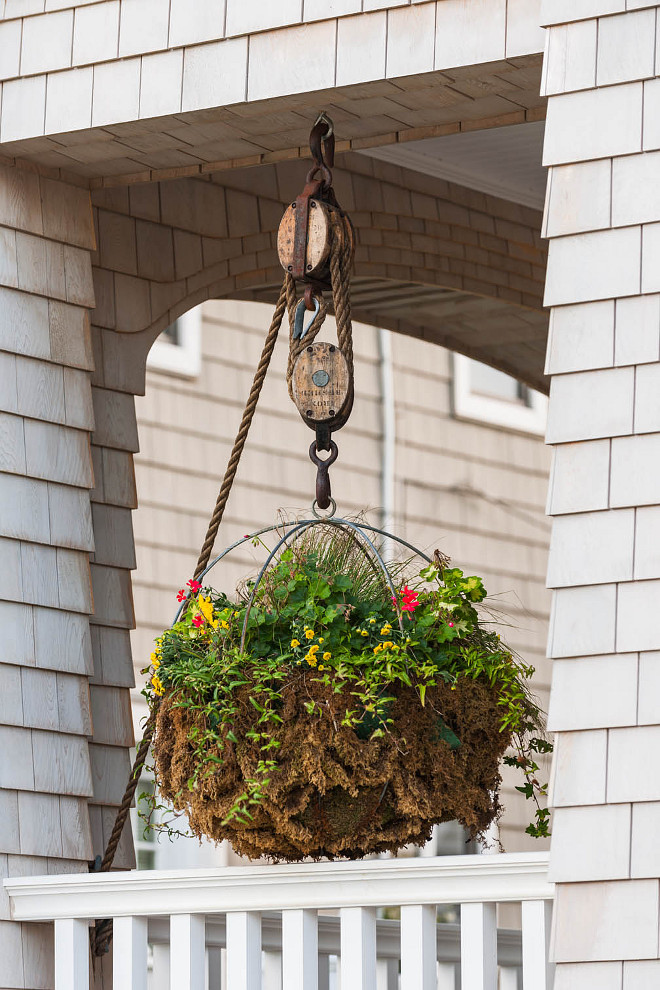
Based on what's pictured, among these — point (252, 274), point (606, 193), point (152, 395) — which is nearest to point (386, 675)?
point (606, 193)

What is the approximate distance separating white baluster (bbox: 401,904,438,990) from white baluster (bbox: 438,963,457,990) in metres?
1.01

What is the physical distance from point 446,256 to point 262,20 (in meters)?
1.57

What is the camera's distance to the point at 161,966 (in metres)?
3.24

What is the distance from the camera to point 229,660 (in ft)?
9.13

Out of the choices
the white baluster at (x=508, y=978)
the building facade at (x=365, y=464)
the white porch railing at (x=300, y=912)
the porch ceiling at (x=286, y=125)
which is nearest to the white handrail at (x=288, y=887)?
the white porch railing at (x=300, y=912)

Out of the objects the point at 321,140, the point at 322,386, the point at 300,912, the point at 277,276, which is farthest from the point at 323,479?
the point at 277,276

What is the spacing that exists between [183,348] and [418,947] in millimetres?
4174

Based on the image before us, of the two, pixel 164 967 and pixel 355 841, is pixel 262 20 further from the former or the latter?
pixel 164 967

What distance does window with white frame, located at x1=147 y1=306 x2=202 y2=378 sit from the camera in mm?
6492

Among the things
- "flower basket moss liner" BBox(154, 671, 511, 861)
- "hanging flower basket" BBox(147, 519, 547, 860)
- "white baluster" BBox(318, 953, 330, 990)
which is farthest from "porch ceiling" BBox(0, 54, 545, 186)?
"white baluster" BBox(318, 953, 330, 990)

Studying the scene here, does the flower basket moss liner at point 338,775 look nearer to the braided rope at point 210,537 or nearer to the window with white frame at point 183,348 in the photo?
the braided rope at point 210,537

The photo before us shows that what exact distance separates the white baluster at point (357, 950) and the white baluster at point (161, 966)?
1.72ft

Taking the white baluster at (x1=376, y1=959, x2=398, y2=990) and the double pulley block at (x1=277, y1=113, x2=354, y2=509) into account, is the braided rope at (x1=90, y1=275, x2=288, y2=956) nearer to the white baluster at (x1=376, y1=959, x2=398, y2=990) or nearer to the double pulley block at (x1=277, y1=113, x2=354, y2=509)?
the double pulley block at (x1=277, y1=113, x2=354, y2=509)

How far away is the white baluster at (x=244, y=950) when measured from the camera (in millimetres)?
2848
